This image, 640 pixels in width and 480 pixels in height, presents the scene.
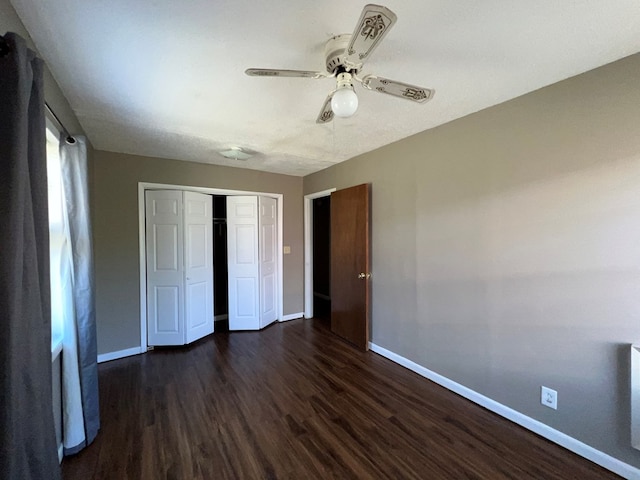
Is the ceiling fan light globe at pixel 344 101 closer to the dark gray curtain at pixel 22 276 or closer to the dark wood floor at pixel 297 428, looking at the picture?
the dark gray curtain at pixel 22 276

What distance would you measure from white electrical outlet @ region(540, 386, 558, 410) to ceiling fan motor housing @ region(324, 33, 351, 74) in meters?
2.43

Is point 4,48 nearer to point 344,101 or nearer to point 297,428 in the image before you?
point 344,101

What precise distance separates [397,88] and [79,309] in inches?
94.7

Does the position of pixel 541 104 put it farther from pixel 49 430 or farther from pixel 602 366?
pixel 49 430

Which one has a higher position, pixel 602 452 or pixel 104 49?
pixel 104 49

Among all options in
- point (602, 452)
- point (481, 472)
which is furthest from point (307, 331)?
point (602, 452)

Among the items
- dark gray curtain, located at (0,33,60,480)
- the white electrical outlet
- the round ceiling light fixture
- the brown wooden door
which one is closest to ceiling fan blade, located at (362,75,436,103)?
the round ceiling light fixture

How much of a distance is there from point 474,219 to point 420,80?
3.88 feet

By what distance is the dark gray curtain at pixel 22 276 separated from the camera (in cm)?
84

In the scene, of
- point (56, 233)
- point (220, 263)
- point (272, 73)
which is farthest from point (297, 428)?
point (220, 263)

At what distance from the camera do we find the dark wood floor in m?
1.60

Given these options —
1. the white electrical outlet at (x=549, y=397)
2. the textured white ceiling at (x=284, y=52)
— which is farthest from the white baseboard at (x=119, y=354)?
the white electrical outlet at (x=549, y=397)

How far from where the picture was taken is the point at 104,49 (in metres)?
1.40

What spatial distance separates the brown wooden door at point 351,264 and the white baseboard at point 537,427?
2.51ft
